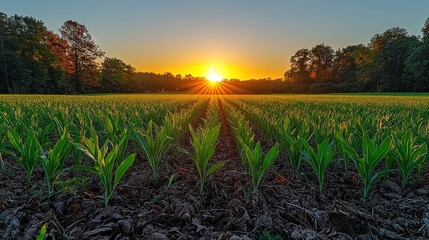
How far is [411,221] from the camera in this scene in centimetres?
187

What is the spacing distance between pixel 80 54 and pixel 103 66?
13168 mm

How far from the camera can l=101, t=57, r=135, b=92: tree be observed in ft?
222

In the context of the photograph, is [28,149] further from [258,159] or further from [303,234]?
[303,234]

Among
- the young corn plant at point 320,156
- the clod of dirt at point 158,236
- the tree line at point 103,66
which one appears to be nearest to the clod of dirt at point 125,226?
the clod of dirt at point 158,236

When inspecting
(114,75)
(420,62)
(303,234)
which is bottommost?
(303,234)

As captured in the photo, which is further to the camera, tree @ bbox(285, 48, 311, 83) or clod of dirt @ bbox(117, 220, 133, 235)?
tree @ bbox(285, 48, 311, 83)

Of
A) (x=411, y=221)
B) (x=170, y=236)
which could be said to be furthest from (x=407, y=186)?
(x=170, y=236)

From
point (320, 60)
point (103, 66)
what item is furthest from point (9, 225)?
point (320, 60)

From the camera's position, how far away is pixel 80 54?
5703 centimetres

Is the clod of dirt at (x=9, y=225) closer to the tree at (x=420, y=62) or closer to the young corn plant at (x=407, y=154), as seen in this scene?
the young corn plant at (x=407, y=154)

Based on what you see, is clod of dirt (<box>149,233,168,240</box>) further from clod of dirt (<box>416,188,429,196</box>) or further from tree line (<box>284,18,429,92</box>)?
tree line (<box>284,18,429,92</box>)

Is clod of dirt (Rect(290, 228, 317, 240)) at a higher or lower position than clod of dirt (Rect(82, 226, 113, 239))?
lower

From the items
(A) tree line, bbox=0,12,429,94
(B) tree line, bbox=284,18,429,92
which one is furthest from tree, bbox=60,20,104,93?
(B) tree line, bbox=284,18,429,92

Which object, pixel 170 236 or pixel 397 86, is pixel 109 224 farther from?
pixel 397 86
